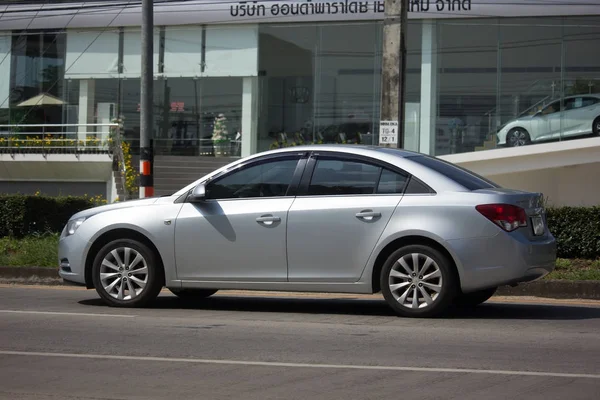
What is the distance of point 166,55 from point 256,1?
3061 mm

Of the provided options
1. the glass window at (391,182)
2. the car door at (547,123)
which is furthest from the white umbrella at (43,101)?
the glass window at (391,182)

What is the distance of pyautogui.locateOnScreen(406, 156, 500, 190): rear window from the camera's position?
31.3 ft

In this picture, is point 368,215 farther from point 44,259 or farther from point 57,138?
point 57,138

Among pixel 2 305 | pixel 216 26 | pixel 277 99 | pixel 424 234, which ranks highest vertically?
pixel 216 26

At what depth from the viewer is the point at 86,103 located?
94.8ft

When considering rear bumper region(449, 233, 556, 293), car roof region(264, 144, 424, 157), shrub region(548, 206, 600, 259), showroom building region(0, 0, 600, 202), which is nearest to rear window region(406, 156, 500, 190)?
car roof region(264, 144, 424, 157)

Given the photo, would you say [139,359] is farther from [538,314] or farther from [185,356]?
[538,314]

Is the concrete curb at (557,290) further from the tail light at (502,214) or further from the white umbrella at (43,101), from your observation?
the white umbrella at (43,101)

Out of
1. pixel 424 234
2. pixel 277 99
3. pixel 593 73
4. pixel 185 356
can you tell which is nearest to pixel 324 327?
pixel 424 234

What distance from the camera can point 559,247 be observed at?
48.1ft

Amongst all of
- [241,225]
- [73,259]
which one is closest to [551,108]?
[241,225]

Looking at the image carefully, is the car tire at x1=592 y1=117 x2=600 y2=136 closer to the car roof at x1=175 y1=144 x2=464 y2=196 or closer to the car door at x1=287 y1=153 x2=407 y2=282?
the car roof at x1=175 y1=144 x2=464 y2=196

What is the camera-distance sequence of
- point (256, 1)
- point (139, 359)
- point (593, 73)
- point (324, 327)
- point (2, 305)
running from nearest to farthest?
point (139, 359) < point (324, 327) < point (2, 305) < point (593, 73) < point (256, 1)

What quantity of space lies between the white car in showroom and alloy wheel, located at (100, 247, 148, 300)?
46.5ft
